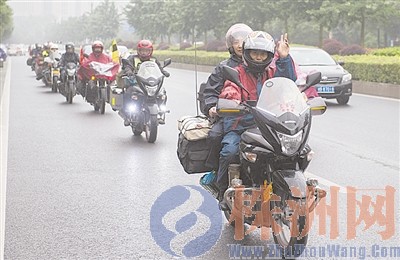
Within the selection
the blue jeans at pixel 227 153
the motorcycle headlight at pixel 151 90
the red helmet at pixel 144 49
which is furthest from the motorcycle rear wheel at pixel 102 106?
the blue jeans at pixel 227 153

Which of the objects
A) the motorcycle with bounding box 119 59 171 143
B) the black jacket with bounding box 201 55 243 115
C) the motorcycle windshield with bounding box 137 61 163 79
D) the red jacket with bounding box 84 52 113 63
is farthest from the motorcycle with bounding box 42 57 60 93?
the black jacket with bounding box 201 55 243 115

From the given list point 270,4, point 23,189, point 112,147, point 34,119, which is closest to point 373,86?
point 34,119

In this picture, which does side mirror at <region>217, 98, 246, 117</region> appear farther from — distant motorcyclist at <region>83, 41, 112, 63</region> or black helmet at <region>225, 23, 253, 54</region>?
distant motorcyclist at <region>83, 41, 112, 63</region>

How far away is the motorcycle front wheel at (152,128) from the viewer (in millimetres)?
11953

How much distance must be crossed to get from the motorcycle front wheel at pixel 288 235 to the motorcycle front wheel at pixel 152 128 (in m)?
6.66

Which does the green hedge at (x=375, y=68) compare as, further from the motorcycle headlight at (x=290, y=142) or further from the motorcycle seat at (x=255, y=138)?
the motorcycle headlight at (x=290, y=142)

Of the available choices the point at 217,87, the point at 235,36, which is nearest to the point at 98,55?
the point at 235,36

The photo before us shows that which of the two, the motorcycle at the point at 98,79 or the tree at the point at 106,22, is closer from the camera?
the motorcycle at the point at 98,79

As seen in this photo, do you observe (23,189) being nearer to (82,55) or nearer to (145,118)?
(145,118)

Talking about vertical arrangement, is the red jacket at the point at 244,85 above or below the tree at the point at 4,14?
below

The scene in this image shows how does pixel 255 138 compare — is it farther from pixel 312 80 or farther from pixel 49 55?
pixel 49 55

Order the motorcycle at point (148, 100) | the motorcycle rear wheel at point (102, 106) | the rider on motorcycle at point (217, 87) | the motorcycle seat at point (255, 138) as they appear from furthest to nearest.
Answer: the motorcycle rear wheel at point (102, 106) → the motorcycle at point (148, 100) → the rider on motorcycle at point (217, 87) → the motorcycle seat at point (255, 138)

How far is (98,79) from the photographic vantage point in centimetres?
1700

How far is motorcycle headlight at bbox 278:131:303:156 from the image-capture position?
5.05m
